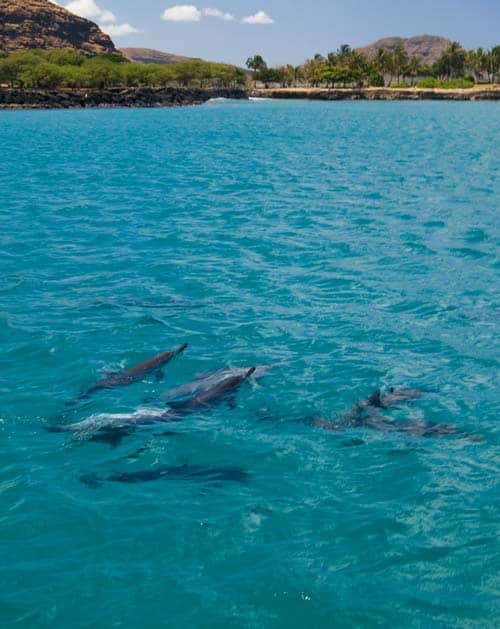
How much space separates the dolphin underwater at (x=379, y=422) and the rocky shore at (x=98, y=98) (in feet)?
492

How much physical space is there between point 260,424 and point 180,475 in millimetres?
1748

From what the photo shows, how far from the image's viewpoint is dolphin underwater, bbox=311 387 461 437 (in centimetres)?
1003

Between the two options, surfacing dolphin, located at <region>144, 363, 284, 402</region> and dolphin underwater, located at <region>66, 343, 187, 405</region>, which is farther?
dolphin underwater, located at <region>66, 343, 187, 405</region>

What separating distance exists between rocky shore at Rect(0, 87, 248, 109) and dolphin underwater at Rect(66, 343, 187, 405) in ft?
482

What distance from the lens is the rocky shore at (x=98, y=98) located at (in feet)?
490

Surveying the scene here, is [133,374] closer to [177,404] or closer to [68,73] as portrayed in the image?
[177,404]

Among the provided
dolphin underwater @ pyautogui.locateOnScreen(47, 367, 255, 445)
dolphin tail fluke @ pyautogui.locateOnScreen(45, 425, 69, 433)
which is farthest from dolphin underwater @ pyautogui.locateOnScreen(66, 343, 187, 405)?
dolphin underwater @ pyautogui.locateOnScreen(47, 367, 255, 445)

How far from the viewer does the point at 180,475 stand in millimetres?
9008

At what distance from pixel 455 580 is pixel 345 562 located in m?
1.10

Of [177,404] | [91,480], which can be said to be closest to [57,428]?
[91,480]

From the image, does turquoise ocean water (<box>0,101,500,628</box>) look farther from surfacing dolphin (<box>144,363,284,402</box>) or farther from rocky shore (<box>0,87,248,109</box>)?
rocky shore (<box>0,87,248,109</box>)

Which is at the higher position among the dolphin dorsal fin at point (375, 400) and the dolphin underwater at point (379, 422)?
the dolphin dorsal fin at point (375, 400)

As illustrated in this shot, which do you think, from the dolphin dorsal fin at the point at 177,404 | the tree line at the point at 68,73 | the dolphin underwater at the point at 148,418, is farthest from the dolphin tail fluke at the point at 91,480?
the tree line at the point at 68,73

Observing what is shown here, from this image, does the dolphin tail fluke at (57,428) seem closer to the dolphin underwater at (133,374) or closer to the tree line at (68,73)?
the dolphin underwater at (133,374)
